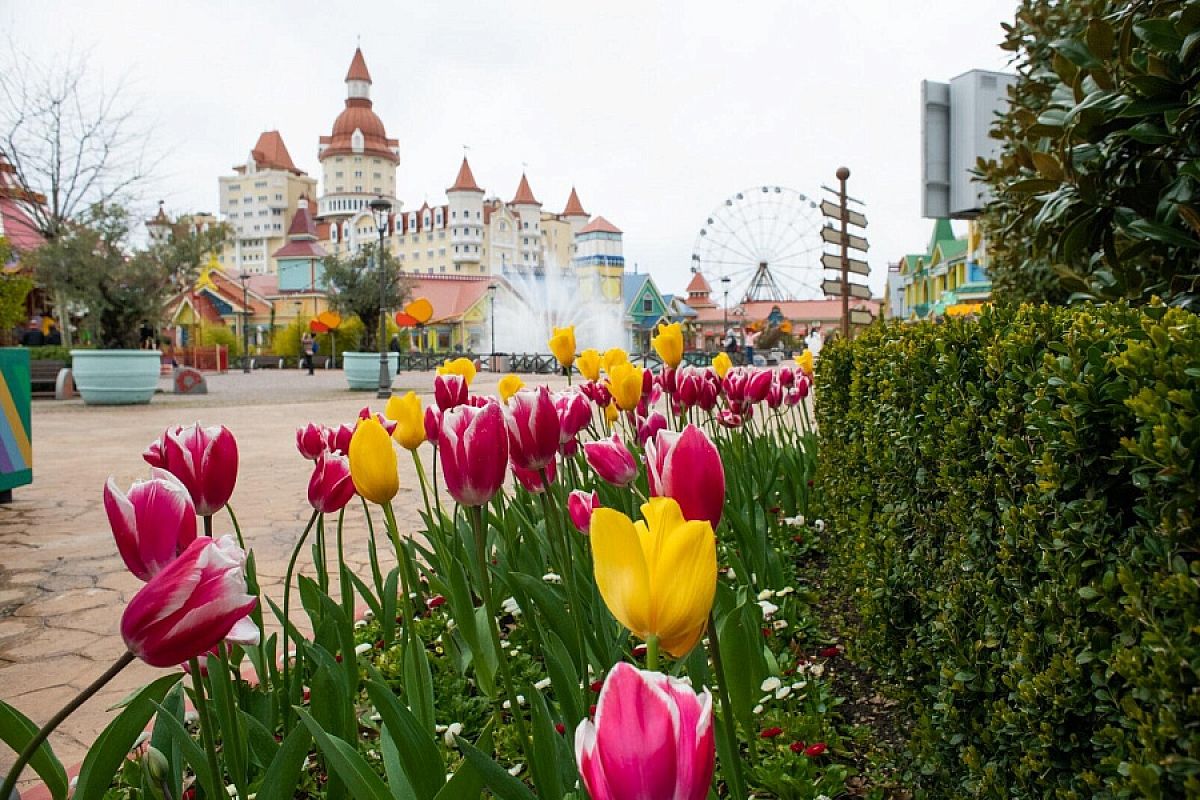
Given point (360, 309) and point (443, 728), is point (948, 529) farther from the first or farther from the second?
point (360, 309)

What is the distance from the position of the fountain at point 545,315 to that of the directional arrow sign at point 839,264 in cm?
3516

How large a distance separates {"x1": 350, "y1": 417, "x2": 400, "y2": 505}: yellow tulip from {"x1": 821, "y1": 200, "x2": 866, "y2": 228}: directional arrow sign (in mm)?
6641

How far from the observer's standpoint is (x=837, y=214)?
25.4 feet

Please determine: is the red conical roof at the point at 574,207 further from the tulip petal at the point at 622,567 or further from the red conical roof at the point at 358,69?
the tulip petal at the point at 622,567

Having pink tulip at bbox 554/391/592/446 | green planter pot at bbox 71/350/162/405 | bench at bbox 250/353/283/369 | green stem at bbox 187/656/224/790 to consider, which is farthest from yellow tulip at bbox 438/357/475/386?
bench at bbox 250/353/283/369

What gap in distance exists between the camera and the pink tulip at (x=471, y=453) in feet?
4.13

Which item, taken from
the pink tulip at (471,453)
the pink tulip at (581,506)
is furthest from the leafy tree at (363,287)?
the pink tulip at (471,453)

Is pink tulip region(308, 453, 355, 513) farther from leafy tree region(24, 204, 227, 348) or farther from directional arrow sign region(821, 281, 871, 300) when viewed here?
leafy tree region(24, 204, 227, 348)

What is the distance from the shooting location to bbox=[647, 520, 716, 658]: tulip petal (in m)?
0.71

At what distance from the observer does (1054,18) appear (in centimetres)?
301

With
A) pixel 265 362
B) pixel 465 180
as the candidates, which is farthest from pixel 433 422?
pixel 465 180

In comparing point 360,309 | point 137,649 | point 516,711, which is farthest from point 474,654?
point 360,309

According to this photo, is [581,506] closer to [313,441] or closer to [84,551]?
[313,441]

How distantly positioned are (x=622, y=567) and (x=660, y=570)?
1.3 inches
